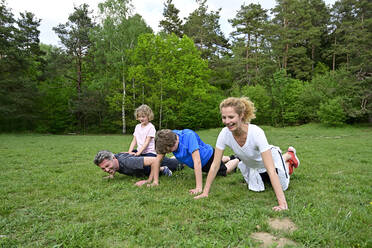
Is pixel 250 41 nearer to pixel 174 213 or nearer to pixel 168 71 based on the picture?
pixel 168 71

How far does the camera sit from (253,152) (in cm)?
361

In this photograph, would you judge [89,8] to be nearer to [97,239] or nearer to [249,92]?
[249,92]

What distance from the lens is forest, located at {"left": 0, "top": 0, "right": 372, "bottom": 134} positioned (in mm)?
24378

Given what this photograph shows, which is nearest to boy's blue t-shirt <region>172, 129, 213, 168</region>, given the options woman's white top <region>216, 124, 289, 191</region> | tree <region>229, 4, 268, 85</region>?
woman's white top <region>216, 124, 289, 191</region>

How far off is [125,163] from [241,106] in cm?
278

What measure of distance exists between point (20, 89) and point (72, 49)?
777 centimetres

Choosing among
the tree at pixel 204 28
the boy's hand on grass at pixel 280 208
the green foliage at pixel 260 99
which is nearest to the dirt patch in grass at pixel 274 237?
the boy's hand on grass at pixel 280 208

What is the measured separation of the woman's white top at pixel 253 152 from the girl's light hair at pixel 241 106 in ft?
0.57

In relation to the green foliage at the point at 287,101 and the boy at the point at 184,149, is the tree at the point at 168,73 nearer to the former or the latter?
the green foliage at the point at 287,101

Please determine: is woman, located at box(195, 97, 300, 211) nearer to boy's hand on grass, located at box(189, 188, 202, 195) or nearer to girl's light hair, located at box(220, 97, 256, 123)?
girl's light hair, located at box(220, 97, 256, 123)

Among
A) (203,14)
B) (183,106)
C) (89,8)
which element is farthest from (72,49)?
(203,14)

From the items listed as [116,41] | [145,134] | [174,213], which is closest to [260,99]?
[116,41]

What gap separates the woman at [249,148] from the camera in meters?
3.30

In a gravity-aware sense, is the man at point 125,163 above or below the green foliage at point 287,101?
below
